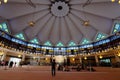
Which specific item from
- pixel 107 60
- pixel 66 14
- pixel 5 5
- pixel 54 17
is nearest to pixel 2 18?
pixel 5 5

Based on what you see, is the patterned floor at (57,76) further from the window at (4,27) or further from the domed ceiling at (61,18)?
the window at (4,27)

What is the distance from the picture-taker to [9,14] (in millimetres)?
23688

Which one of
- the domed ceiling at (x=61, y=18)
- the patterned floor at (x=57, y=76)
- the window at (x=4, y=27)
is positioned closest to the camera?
the patterned floor at (x=57, y=76)

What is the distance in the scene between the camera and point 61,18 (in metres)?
30.2

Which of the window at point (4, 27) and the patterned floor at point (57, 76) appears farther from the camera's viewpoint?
the window at point (4, 27)

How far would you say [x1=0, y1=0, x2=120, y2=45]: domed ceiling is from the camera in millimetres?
22663

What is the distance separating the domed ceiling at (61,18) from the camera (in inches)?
892

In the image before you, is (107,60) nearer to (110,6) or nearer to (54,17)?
(110,6)

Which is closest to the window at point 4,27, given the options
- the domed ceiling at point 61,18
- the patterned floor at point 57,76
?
the domed ceiling at point 61,18

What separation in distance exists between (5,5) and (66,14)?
17.0 meters

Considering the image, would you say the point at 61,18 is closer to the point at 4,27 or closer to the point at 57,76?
the point at 4,27

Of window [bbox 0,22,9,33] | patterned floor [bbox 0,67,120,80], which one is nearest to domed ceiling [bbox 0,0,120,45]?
window [bbox 0,22,9,33]

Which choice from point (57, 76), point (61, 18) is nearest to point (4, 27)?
point (61, 18)

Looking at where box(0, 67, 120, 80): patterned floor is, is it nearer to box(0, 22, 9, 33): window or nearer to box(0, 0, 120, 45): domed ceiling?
box(0, 0, 120, 45): domed ceiling
